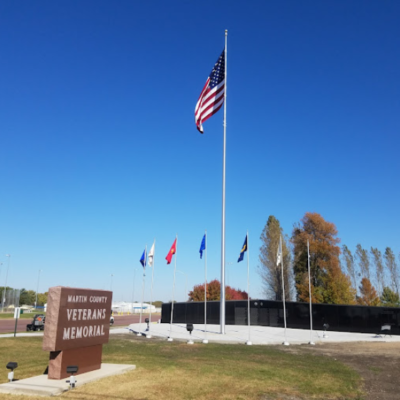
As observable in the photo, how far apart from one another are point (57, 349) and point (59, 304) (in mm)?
1200

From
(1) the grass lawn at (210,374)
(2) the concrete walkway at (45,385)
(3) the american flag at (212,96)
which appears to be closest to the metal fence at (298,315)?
(1) the grass lawn at (210,374)

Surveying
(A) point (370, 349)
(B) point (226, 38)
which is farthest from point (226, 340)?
(B) point (226, 38)

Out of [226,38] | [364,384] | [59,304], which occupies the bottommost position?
[364,384]

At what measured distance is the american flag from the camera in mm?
24361

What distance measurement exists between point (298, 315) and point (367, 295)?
33.8 metres

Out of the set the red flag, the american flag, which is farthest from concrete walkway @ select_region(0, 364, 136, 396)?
the american flag

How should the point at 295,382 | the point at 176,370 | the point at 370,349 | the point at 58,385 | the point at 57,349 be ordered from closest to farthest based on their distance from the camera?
1. the point at 58,385
2. the point at 57,349
3. the point at 295,382
4. the point at 176,370
5. the point at 370,349

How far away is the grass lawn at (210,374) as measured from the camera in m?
9.54

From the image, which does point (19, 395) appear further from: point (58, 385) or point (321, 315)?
point (321, 315)

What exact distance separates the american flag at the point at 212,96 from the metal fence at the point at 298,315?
1951cm

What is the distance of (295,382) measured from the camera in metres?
11.2

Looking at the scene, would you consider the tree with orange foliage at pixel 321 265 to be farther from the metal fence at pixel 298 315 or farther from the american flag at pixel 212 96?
the american flag at pixel 212 96

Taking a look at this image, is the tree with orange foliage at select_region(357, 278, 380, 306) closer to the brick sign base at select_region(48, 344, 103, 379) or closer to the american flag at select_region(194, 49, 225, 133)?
the american flag at select_region(194, 49, 225, 133)

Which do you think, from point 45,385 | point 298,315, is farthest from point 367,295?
point 45,385
